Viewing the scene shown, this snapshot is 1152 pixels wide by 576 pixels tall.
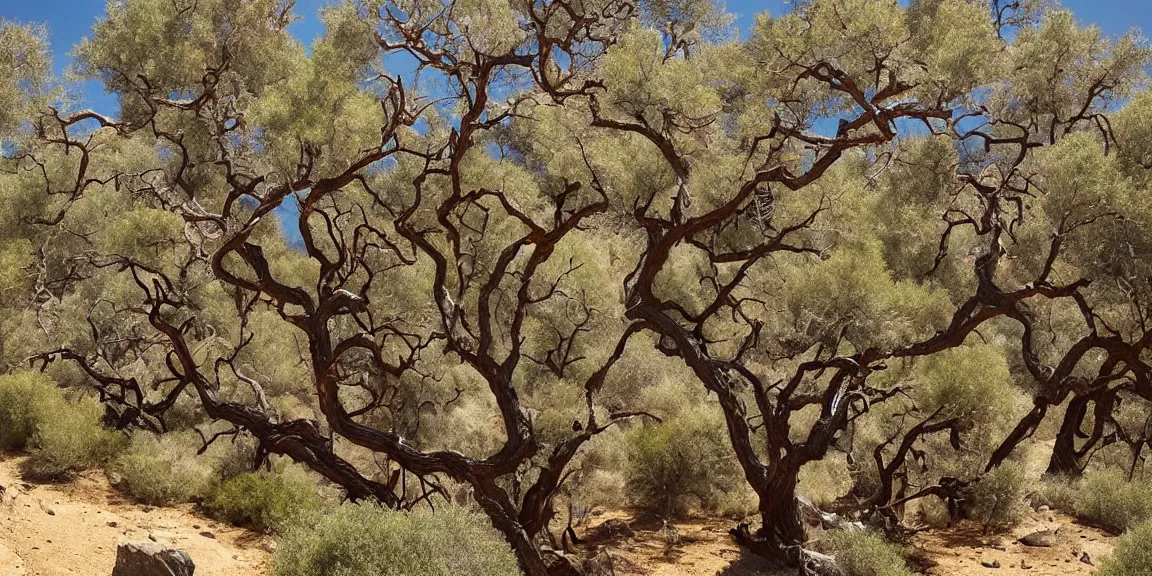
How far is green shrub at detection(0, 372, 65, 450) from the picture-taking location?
11055mm

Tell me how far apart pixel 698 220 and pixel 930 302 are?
36.4 feet

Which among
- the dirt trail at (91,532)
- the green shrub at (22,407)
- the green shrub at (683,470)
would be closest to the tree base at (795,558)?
the green shrub at (683,470)

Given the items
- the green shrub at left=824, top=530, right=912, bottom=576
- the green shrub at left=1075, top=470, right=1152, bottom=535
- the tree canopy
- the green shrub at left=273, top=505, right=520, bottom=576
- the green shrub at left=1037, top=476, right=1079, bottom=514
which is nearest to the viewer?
the green shrub at left=273, top=505, right=520, bottom=576

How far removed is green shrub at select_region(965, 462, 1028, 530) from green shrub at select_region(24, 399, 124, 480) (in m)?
9.87

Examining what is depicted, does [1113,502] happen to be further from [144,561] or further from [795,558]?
[144,561]

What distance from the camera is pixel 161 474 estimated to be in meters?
9.98

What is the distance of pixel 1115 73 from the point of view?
2044cm

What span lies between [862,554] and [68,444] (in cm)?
838

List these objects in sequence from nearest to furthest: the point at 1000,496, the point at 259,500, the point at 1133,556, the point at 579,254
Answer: the point at 1133,556 → the point at 259,500 → the point at 1000,496 → the point at 579,254

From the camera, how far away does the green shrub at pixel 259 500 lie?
31.0 feet

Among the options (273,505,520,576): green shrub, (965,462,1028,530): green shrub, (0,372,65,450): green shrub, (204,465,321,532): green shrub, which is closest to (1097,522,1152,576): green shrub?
(965,462,1028,530): green shrub

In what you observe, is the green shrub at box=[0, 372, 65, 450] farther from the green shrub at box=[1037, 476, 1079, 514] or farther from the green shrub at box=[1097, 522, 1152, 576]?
the green shrub at box=[1037, 476, 1079, 514]

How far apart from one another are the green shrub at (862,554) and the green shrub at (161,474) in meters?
6.41

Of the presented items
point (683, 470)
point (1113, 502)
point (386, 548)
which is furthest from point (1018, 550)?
point (386, 548)
